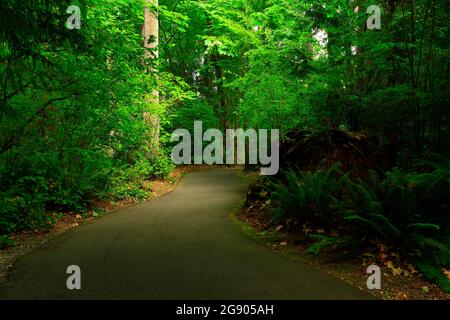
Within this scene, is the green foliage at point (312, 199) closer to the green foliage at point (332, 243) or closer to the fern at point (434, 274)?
the green foliage at point (332, 243)

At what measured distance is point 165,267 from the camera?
5.49 metres

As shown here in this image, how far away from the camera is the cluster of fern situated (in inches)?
207

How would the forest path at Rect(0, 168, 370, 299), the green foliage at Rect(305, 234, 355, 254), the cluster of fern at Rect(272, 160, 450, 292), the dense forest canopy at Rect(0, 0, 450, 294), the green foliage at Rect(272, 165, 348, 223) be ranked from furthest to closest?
the green foliage at Rect(272, 165, 348, 223)
the dense forest canopy at Rect(0, 0, 450, 294)
the green foliage at Rect(305, 234, 355, 254)
the cluster of fern at Rect(272, 160, 450, 292)
the forest path at Rect(0, 168, 370, 299)

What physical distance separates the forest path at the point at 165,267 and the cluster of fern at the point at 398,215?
4.03 ft

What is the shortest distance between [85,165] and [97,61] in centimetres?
353

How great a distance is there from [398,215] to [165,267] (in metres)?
4.03

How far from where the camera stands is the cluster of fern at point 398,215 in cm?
526

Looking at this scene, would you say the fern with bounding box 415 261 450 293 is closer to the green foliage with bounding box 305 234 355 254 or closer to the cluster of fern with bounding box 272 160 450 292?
the cluster of fern with bounding box 272 160 450 292

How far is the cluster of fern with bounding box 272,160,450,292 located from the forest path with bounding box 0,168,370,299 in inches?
48.4

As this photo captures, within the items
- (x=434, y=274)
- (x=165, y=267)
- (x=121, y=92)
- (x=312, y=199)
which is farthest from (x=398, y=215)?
(x=121, y=92)

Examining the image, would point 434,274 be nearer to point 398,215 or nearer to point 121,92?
point 398,215

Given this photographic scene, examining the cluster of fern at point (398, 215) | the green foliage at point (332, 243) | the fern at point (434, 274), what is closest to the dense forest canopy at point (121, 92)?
the cluster of fern at point (398, 215)

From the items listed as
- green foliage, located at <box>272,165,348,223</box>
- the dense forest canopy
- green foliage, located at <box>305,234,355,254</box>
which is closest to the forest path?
green foliage, located at <box>305,234,355,254</box>

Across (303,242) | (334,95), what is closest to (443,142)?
(334,95)
